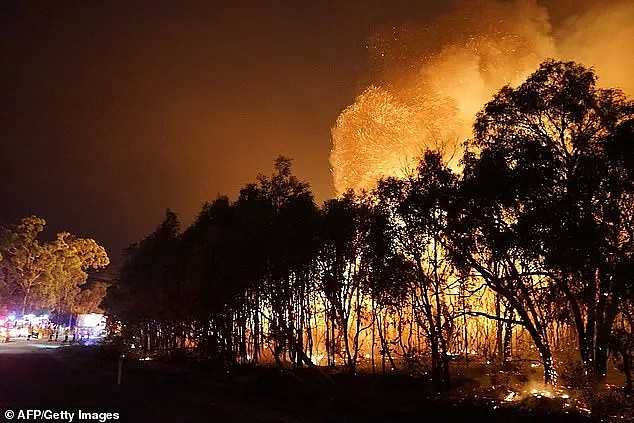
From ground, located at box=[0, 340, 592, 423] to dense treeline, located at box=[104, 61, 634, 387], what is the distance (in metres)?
1.87

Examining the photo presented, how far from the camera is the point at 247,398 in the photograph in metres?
19.0

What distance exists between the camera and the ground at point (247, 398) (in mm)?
14344

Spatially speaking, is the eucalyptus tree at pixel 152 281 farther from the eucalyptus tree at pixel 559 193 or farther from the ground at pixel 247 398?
the eucalyptus tree at pixel 559 193

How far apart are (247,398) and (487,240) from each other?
9479mm

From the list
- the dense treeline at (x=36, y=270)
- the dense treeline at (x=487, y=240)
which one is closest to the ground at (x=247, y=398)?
the dense treeline at (x=487, y=240)

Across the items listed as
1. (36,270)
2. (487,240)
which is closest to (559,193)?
(487,240)

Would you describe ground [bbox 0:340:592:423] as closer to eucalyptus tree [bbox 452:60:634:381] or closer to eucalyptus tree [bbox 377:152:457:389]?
eucalyptus tree [bbox 377:152:457:389]

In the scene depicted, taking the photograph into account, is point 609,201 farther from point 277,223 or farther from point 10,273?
point 10,273

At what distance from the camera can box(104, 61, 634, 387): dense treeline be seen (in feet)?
41.4

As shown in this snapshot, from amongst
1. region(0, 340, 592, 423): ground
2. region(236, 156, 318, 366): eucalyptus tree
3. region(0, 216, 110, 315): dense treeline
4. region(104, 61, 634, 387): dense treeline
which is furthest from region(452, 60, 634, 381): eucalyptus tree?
region(0, 216, 110, 315): dense treeline

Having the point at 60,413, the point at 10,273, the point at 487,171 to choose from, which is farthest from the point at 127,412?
the point at 10,273

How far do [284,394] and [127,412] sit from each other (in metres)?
6.24

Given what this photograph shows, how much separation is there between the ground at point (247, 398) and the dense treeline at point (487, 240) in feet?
6.13

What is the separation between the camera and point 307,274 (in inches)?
894
